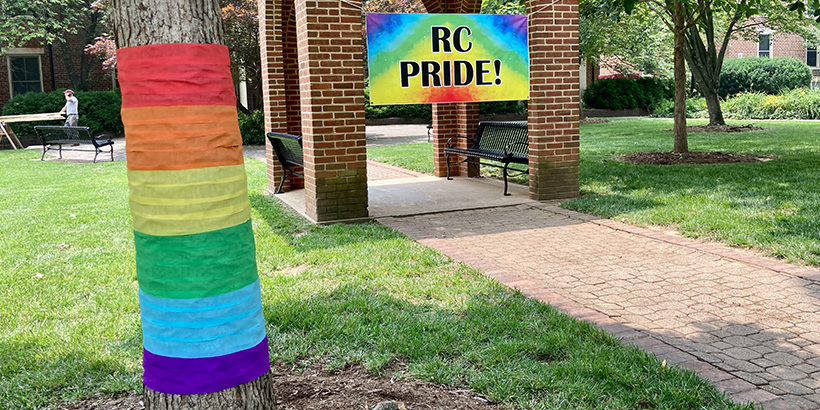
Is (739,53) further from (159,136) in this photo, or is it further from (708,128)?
(159,136)

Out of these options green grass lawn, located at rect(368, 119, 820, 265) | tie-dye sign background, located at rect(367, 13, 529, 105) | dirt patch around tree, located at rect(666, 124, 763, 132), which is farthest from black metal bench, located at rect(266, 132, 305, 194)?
dirt patch around tree, located at rect(666, 124, 763, 132)

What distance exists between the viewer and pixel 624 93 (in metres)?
33.1

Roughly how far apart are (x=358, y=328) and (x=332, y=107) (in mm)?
3913

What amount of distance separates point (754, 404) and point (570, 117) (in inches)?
230

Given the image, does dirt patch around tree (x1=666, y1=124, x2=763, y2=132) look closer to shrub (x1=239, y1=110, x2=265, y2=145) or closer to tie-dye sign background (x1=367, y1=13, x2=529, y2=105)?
shrub (x1=239, y1=110, x2=265, y2=145)

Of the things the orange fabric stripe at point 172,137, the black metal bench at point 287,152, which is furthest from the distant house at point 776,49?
the orange fabric stripe at point 172,137

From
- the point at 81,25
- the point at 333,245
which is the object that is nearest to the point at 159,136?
the point at 333,245

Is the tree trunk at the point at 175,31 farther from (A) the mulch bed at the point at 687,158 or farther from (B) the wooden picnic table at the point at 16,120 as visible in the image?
(B) the wooden picnic table at the point at 16,120

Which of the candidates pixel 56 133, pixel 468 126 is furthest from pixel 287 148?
pixel 56 133

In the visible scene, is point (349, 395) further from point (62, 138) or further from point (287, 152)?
point (62, 138)

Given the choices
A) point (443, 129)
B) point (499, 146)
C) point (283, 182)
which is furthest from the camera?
point (443, 129)

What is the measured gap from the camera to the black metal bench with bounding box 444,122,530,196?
30.2 feet

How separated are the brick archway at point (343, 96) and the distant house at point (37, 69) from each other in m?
21.9

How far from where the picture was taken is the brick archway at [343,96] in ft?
24.4
